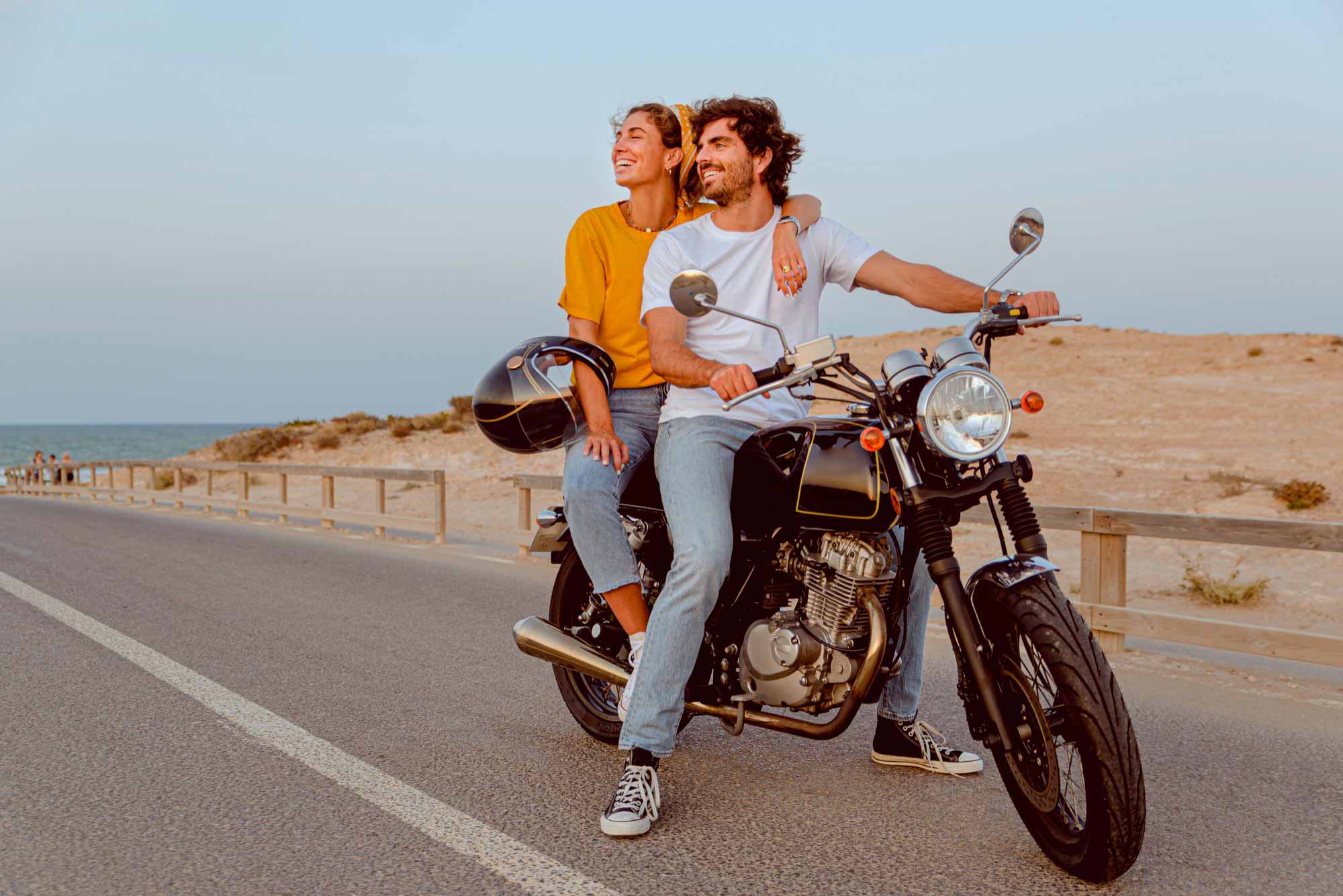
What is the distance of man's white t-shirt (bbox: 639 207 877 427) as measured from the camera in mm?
3680

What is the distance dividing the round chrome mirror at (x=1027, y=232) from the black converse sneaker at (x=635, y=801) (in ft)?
6.18

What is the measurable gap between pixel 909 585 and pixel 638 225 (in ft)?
5.53

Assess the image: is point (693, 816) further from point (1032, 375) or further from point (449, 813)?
point (1032, 375)

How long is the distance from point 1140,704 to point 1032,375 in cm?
4151

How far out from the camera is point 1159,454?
2541 cm

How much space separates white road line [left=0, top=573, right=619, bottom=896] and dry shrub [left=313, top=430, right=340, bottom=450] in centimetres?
3283

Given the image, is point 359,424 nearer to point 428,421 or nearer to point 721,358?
point 428,421

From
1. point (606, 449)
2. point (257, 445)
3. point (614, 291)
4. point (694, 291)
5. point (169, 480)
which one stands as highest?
point (614, 291)

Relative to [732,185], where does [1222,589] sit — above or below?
below

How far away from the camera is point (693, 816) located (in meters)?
3.56

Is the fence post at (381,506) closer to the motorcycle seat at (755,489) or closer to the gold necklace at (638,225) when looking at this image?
the gold necklace at (638,225)

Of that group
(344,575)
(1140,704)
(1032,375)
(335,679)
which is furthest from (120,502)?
(1032,375)

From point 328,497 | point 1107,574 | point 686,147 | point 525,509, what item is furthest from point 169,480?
point 686,147

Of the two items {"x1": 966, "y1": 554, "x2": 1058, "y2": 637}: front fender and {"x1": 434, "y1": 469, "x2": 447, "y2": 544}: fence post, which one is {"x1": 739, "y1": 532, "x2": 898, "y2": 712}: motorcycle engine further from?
{"x1": 434, "y1": 469, "x2": 447, "y2": 544}: fence post
